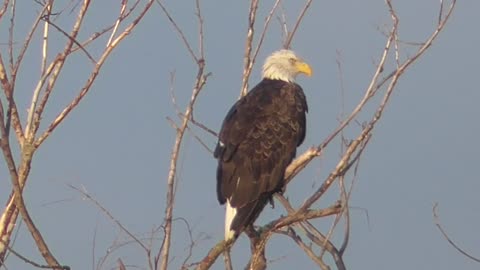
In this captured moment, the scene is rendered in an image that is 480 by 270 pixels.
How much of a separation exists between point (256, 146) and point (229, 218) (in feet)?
2.85

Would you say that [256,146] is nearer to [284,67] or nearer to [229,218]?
[229,218]

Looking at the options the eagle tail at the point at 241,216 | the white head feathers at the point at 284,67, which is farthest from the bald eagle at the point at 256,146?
the white head feathers at the point at 284,67

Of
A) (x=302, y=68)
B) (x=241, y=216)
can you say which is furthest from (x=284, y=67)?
(x=241, y=216)

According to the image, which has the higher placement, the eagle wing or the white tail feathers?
the eagle wing

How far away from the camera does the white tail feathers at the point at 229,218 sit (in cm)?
581

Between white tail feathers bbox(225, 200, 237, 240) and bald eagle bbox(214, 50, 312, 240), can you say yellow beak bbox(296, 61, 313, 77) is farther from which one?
white tail feathers bbox(225, 200, 237, 240)

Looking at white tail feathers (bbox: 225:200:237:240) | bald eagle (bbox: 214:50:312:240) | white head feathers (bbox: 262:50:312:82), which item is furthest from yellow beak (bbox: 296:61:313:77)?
white tail feathers (bbox: 225:200:237:240)

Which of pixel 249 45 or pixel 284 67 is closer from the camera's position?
pixel 249 45

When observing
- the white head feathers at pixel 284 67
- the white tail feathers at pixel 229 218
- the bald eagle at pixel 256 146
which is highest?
the white head feathers at pixel 284 67

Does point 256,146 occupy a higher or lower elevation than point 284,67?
lower

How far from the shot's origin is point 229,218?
20.5 ft

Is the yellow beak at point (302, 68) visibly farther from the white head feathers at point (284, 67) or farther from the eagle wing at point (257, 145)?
the eagle wing at point (257, 145)

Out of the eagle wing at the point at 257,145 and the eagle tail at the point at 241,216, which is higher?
the eagle wing at the point at 257,145

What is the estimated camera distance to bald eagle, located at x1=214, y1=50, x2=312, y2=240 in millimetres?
6594
